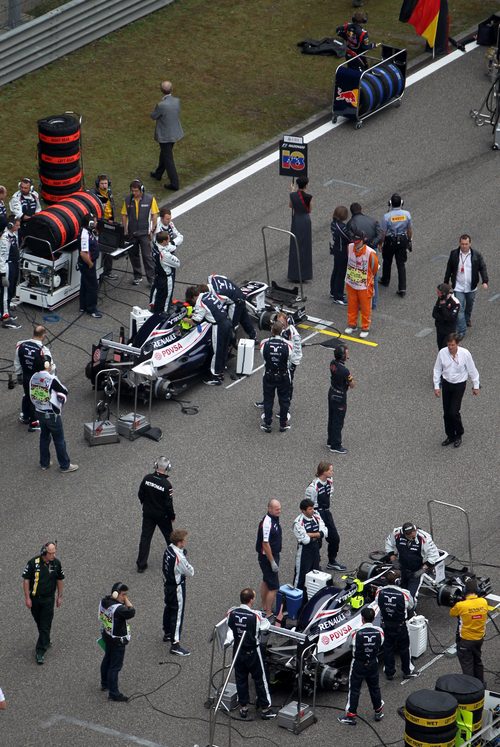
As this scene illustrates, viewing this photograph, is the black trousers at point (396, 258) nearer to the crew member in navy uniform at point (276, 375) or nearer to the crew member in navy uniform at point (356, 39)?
the crew member in navy uniform at point (276, 375)

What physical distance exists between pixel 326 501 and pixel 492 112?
15165 mm

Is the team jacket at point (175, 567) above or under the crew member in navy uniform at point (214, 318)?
above

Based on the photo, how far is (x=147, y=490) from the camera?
2048 cm

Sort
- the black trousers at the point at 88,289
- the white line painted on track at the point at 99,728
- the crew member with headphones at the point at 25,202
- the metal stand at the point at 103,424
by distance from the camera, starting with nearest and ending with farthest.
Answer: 1. the white line painted on track at the point at 99,728
2. the metal stand at the point at 103,424
3. the black trousers at the point at 88,289
4. the crew member with headphones at the point at 25,202

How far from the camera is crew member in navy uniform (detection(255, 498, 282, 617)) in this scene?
19.7 meters

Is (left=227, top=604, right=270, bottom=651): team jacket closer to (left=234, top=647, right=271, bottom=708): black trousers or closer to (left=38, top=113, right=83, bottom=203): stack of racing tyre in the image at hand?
(left=234, top=647, right=271, bottom=708): black trousers

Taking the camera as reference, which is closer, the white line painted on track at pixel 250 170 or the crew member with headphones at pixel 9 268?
the crew member with headphones at pixel 9 268

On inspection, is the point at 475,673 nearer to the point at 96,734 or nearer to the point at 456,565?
the point at 456,565

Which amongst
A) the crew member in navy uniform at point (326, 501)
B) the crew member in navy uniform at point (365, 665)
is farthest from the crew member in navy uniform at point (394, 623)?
the crew member in navy uniform at point (326, 501)

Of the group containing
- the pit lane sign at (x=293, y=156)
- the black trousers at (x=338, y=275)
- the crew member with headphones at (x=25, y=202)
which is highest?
the pit lane sign at (x=293, y=156)

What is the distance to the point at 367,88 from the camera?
108ft

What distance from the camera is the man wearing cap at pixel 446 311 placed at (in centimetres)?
2462

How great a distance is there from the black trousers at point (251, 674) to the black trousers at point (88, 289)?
10.1m

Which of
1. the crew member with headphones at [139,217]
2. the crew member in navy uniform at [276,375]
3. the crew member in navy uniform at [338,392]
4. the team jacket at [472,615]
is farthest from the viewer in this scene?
the crew member with headphones at [139,217]
